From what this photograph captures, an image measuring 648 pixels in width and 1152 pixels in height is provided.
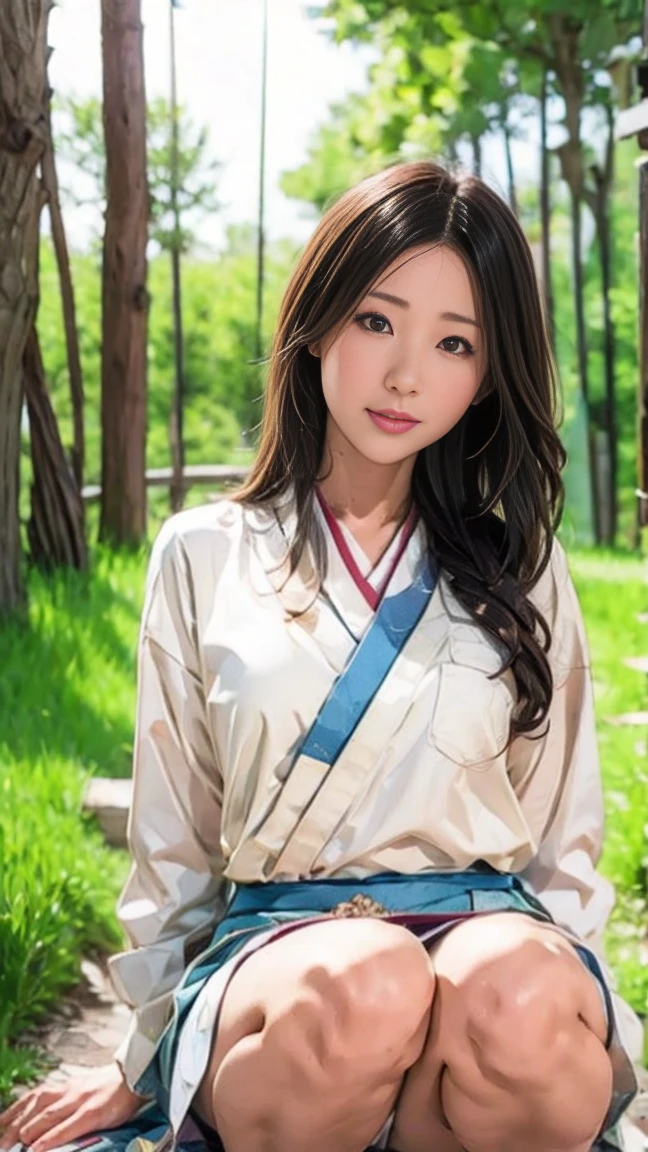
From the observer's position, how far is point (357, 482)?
2.13 metres

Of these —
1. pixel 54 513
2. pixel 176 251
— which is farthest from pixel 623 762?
pixel 176 251

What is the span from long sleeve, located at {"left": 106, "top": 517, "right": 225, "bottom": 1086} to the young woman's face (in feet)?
0.98

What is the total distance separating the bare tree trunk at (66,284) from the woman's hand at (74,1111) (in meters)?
2.46

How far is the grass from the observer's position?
2793mm

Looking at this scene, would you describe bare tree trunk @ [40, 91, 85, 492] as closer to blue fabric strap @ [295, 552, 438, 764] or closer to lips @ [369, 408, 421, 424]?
lips @ [369, 408, 421, 424]

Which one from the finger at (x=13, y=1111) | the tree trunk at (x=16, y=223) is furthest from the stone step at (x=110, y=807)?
the finger at (x=13, y=1111)

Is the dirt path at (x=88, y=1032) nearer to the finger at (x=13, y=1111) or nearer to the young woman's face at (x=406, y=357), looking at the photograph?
the finger at (x=13, y=1111)

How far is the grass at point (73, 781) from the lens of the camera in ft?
9.16

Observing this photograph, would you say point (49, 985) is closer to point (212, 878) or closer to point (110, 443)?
point (212, 878)

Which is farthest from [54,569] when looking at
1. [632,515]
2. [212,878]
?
[632,515]

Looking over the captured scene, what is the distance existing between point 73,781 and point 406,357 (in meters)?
1.75

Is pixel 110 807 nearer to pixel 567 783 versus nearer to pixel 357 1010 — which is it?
pixel 567 783

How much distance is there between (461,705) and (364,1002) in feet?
1.42

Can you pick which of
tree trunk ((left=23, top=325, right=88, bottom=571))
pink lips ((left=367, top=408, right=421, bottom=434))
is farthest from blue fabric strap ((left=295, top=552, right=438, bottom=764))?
tree trunk ((left=23, top=325, right=88, bottom=571))
